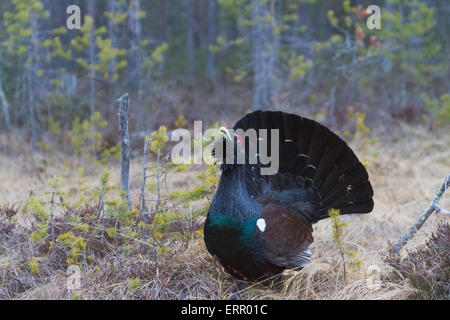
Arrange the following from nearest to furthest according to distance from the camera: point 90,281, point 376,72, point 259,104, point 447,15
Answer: point 90,281
point 259,104
point 376,72
point 447,15

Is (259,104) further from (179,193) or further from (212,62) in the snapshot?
(212,62)

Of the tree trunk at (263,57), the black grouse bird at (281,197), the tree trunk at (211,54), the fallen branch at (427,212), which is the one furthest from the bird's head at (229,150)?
the tree trunk at (211,54)

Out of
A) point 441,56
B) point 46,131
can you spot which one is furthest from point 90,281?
point 441,56

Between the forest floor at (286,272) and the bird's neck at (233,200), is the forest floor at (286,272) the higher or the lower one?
the lower one

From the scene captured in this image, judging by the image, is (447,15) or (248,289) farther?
(447,15)

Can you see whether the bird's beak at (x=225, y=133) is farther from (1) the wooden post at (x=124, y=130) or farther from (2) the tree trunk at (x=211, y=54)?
(2) the tree trunk at (x=211, y=54)

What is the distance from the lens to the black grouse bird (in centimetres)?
349

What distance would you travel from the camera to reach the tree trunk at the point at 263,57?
9.02 metres

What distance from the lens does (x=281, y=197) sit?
13.9ft

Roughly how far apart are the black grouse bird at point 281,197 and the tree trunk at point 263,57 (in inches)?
191

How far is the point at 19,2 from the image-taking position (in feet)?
26.9

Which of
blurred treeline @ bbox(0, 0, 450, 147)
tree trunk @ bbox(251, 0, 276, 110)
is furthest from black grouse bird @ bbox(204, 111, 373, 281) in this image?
tree trunk @ bbox(251, 0, 276, 110)

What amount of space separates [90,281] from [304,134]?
2.19 m

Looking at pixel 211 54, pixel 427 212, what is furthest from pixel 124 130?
pixel 211 54
